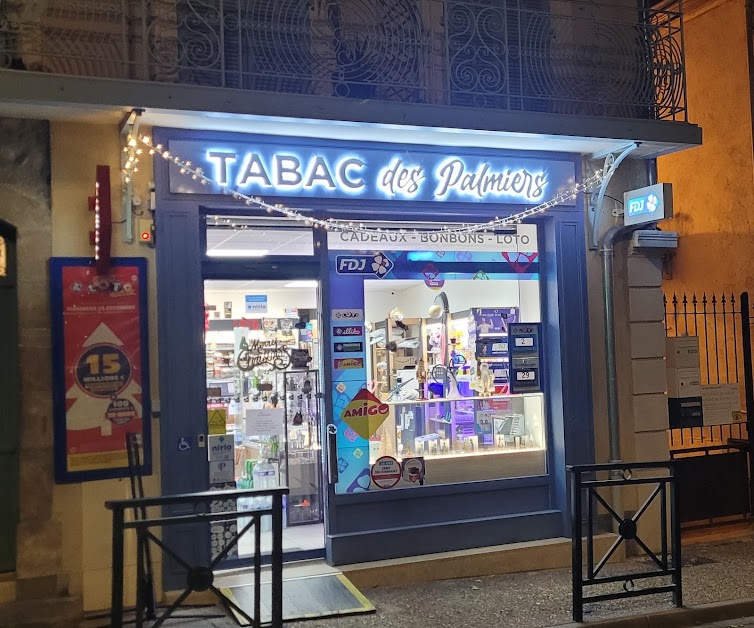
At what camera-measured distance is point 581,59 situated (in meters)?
8.31

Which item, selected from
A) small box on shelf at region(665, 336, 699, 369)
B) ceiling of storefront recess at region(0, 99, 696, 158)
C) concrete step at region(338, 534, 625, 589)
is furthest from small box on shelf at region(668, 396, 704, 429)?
ceiling of storefront recess at region(0, 99, 696, 158)

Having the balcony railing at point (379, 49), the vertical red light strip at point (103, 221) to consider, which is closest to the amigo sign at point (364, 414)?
the vertical red light strip at point (103, 221)

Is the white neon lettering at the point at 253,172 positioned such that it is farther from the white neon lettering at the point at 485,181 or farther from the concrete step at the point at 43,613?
the concrete step at the point at 43,613

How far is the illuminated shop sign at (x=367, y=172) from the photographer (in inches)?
273

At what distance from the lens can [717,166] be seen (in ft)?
39.3

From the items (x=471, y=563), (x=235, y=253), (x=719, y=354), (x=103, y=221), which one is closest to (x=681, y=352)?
(x=471, y=563)

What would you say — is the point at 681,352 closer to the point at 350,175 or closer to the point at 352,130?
the point at 350,175

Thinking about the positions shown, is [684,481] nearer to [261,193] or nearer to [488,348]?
[488,348]

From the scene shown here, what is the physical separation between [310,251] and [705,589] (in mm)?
4740

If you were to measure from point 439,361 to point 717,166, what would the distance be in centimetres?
663

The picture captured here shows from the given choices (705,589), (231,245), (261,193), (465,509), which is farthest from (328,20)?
(705,589)

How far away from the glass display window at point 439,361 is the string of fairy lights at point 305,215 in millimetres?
214

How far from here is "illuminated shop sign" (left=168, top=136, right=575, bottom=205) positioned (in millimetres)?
6930

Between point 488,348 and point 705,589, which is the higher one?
point 488,348
